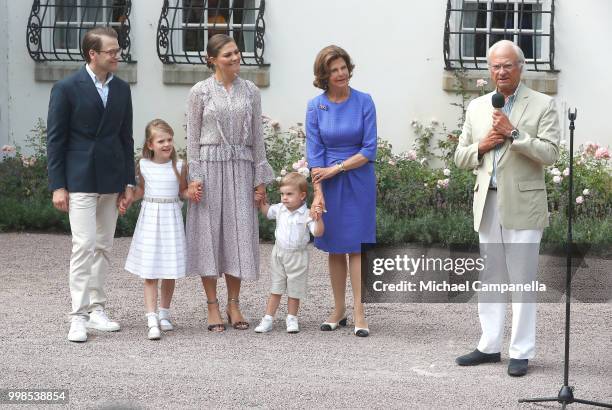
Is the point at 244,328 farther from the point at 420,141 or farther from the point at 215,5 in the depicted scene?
the point at 215,5

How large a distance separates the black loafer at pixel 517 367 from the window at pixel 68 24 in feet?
25.2

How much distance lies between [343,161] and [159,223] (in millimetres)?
1270

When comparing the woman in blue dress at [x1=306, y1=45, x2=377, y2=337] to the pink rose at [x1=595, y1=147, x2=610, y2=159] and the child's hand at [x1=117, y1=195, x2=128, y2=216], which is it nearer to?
the child's hand at [x1=117, y1=195, x2=128, y2=216]

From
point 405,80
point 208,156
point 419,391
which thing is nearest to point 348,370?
point 419,391

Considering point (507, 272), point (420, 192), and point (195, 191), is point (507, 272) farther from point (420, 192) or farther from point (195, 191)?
point (420, 192)

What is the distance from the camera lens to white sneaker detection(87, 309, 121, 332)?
8344mm

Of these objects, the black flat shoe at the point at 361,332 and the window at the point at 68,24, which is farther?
the window at the point at 68,24

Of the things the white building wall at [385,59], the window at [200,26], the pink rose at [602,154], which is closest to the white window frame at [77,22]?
the white building wall at [385,59]

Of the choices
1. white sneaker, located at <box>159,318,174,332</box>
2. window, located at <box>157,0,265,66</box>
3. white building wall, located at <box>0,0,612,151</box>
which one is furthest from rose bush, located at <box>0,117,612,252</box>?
white sneaker, located at <box>159,318,174,332</box>

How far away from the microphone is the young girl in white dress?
7.93 feet

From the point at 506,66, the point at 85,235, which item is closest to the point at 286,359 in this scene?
the point at 85,235

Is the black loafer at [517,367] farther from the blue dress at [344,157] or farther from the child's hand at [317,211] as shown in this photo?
the child's hand at [317,211]

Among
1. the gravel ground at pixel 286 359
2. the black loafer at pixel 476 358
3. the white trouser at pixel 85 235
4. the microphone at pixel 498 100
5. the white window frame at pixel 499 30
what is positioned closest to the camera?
the gravel ground at pixel 286 359

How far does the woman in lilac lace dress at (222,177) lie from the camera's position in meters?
8.37
